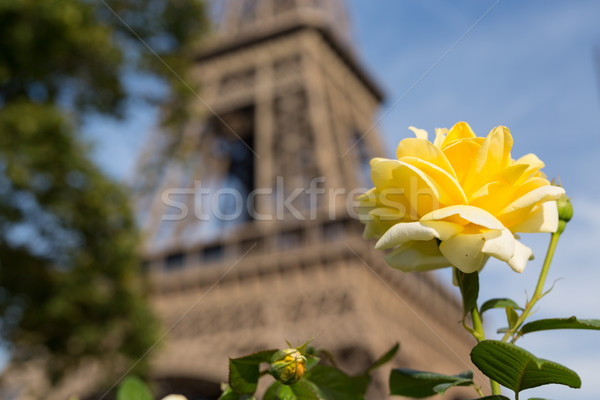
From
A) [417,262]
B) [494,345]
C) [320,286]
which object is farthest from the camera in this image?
[320,286]

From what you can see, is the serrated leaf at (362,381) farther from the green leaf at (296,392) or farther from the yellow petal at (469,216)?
the yellow petal at (469,216)

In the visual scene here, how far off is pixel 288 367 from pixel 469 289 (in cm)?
22

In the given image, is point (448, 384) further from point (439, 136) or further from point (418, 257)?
point (439, 136)

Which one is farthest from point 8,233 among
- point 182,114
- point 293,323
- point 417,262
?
point 293,323

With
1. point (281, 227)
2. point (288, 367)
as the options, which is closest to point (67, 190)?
point (288, 367)

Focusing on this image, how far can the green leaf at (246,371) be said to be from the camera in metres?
0.70

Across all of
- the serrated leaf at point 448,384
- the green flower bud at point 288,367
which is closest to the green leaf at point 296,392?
the green flower bud at point 288,367

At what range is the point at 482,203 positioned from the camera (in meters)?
0.64

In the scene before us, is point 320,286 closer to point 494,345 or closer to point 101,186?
point 101,186

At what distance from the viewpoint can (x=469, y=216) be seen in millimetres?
596

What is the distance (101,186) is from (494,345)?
560 cm

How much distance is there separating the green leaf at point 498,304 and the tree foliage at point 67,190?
5.08 metres

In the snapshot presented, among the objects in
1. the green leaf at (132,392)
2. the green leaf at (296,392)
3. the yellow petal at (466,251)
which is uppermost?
the yellow petal at (466,251)

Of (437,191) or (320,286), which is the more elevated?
(320,286)
